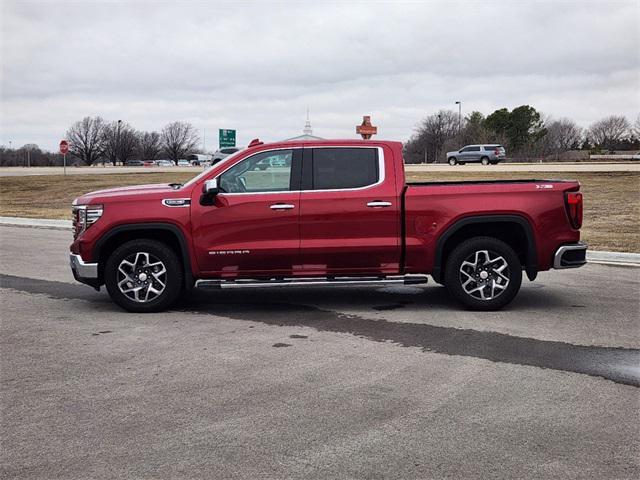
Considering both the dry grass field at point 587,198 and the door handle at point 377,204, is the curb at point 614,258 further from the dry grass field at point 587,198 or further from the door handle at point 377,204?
the door handle at point 377,204

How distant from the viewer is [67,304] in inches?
353

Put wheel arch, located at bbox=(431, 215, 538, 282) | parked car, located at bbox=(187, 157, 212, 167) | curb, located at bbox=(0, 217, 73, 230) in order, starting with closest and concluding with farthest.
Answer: wheel arch, located at bbox=(431, 215, 538, 282) < curb, located at bbox=(0, 217, 73, 230) < parked car, located at bbox=(187, 157, 212, 167)

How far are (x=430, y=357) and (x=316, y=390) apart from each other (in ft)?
4.51

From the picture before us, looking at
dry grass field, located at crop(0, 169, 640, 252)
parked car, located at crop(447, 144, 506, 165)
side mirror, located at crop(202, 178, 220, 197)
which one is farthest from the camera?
parked car, located at crop(447, 144, 506, 165)

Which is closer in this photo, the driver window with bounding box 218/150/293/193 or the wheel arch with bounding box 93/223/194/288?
the wheel arch with bounding box 93/223/194/288

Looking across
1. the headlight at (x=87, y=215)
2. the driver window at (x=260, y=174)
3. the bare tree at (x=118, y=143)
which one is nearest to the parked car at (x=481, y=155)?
the driver window at (x=260, y=174)

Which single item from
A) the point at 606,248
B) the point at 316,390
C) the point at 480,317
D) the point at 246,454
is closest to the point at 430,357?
the point at 316,390

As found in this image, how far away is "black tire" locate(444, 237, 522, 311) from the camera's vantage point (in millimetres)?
8281

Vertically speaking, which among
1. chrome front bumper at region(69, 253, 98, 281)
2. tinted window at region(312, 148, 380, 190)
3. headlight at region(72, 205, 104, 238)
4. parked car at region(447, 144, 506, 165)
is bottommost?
chrome front bumper at region(69, 253, 98, 281)

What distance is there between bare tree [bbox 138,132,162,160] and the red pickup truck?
422 feet

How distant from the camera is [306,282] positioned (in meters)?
8.21

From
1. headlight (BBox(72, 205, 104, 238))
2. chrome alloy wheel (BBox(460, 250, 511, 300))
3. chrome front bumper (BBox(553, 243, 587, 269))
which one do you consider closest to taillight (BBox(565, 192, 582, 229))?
chrome front bumper (BBox(553, 243, 587, 269))

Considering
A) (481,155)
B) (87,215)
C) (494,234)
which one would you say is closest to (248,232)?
(87,215)

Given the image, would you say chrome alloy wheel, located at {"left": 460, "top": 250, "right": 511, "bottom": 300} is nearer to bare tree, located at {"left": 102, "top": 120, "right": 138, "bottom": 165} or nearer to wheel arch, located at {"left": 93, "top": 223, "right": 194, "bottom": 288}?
wheel arch, located at {"left": 93, "top": 223, "right": 194, "bottom": 288}
